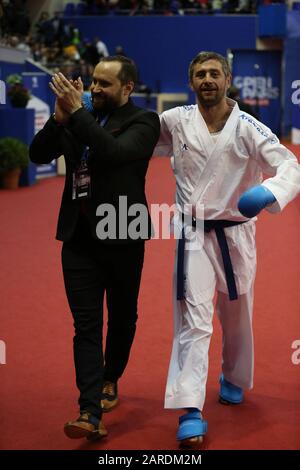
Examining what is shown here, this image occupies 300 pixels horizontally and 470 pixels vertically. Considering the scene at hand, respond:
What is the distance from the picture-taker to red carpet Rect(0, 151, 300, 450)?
3.60 m

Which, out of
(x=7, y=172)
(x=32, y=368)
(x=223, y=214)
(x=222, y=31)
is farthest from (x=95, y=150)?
(x=222, y=31)

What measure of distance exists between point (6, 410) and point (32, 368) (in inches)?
25.5

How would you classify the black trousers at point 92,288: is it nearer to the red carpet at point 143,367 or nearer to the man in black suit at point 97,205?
the man in black suit at point 97,205

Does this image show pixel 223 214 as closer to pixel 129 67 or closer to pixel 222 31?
pixel 129 67

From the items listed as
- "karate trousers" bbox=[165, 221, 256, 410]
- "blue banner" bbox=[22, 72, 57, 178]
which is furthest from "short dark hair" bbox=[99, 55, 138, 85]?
"blue banner" bbox=[22, 72, 57, 178]

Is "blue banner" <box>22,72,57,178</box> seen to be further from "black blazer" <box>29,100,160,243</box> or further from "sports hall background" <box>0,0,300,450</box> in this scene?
"black blazer" <box>29,100,160,243</box>

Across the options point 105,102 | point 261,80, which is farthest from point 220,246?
point 261,80

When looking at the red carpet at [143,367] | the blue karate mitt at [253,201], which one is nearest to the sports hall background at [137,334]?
the red carpet at [143,367]

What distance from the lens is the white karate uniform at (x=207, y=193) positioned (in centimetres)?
349

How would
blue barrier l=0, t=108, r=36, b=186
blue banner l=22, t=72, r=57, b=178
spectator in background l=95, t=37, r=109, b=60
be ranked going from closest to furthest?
blue barrier l=0, t=108, r=36, b=186 < blue banner l=22, t=72, r=57, b=178 < spectator in background l=95, t=37, r=109, b=60

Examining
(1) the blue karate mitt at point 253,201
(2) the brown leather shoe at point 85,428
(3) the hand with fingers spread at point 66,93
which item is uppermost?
(3) the hand with fingers spread at point 66,93

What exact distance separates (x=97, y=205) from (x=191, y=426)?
1.04 metres

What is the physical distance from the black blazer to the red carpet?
91 centimetres

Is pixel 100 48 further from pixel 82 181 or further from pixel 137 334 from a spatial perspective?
pixel 82 181
